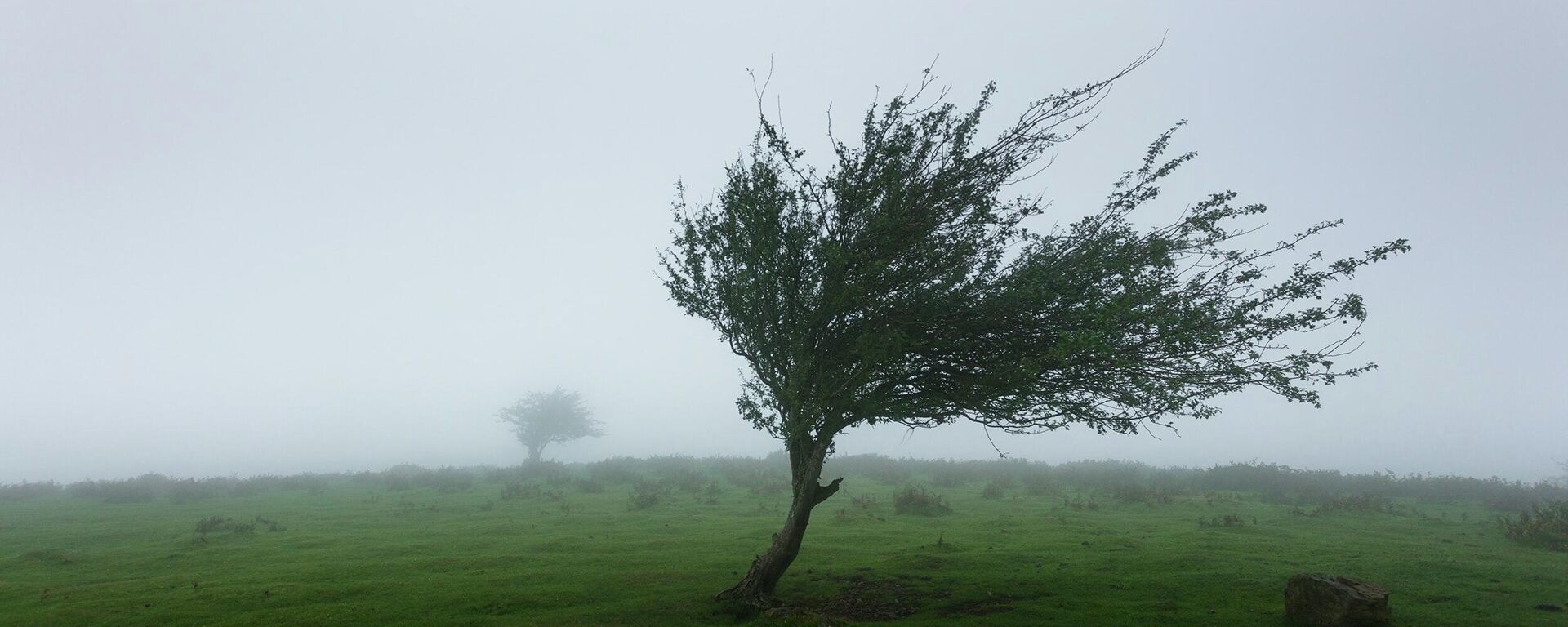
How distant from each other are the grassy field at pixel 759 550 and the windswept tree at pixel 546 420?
55.2 m

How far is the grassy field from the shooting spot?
52.3 ft

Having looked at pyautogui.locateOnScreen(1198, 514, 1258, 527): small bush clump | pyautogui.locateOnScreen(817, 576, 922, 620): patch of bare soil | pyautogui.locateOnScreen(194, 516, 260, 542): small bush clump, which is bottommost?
pyautogui.locateOnScreen(194, 516, 260, 542): small bush clump

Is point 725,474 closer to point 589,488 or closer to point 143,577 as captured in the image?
point 589,488

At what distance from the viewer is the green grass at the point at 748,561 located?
15.9 m


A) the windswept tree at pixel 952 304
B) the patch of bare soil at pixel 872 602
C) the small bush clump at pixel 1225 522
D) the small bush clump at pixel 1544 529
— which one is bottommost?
the patch of bare soil at pixel 872 602

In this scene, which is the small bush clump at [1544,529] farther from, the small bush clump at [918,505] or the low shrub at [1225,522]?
the small bush clump at [918,505]

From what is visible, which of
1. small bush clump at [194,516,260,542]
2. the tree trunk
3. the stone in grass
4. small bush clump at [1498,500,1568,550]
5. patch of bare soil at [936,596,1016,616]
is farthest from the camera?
small bush clump at [194,516,260,542]

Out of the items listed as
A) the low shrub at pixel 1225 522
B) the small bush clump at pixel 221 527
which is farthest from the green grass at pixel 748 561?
the small bush clump at pixel 221 527

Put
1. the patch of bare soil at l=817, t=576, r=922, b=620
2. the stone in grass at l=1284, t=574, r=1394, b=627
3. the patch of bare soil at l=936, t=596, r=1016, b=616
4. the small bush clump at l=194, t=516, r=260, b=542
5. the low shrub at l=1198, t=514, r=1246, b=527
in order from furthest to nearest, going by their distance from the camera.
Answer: the small bush clump at l=194, t=516, r=260, b=542, the low shrub at l=1198, t=514, r=1246, b=527, the patch of bare soil at l=817, t=576, r=922, b=620, the patch of bare soil at l=936, t=596, r=1016, b=616, the stone in grass at l=1284, t=574, r=1394, b=627

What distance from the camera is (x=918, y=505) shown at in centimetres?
3603

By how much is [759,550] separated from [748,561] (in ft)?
6.49

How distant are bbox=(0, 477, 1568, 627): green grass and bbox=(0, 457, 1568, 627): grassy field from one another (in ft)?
0.35

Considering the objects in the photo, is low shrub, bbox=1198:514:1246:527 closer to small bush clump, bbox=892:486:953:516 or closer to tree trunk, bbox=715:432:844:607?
small bush clump, bbox=892:486:953:516

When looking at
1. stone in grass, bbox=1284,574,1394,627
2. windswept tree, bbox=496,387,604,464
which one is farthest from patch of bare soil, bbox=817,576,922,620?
windswept tree, bbox=496,387,604,464
